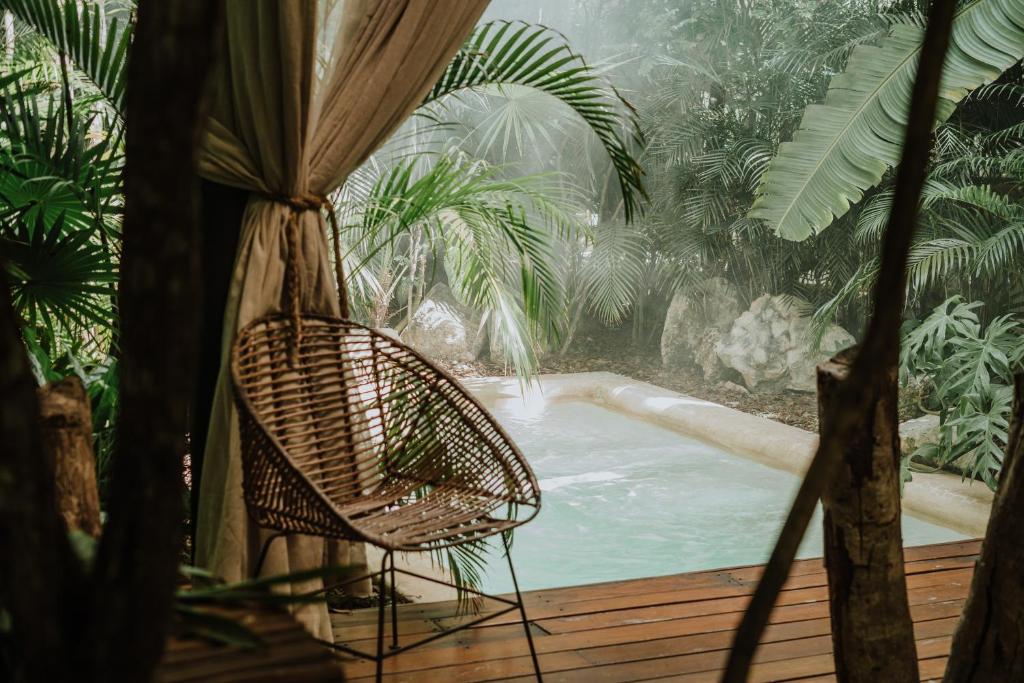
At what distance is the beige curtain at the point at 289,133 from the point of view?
6.61ft

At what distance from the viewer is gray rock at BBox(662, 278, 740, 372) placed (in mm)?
8156

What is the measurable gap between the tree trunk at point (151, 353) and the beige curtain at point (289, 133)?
5.36 feet

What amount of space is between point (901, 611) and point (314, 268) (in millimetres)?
1342

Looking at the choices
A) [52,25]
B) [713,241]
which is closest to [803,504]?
[52,25]

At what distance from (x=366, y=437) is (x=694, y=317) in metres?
6.38

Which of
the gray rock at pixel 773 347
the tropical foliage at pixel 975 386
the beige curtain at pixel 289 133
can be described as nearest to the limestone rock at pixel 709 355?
the gray rock at pixel 773 347

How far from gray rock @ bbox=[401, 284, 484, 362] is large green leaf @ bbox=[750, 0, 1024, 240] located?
519 centimetres

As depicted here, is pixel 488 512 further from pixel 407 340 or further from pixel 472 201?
pixel 407 340

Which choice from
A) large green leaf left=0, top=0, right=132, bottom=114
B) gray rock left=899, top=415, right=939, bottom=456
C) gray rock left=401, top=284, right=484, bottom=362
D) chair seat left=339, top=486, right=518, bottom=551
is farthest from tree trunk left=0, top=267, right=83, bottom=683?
gray rock left=401, top=284, right=484, bottom=362

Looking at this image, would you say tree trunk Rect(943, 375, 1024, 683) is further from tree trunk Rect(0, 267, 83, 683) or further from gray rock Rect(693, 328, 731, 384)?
gray rock Rect(693, 328, 731, 384)

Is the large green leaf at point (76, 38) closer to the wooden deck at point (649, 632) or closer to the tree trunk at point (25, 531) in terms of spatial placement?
the wooden deck at point (649, 632)

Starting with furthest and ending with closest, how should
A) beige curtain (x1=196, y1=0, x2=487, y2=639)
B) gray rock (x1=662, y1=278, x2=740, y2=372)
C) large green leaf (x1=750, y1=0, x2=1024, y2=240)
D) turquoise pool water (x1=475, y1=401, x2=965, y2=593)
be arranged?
1. gray rock (x1=662, y1=278, x2=740, y2=372)
2. turquoise pool water (x1=475, y1=401, x2=965, y2=593)
3. large green leaf (x1=750, y1=0, x2=1024, y2=240)
4. beige curtain (x1=196, y1=0, x2=487, y2=639)

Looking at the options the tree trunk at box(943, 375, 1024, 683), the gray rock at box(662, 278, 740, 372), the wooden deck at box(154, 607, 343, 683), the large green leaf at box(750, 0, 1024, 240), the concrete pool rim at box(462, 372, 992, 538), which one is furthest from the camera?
the gray rock at box(662, 278, 740, 372)

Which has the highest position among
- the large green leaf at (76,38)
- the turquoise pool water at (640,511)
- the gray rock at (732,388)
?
the large green leaf at (76,38)
